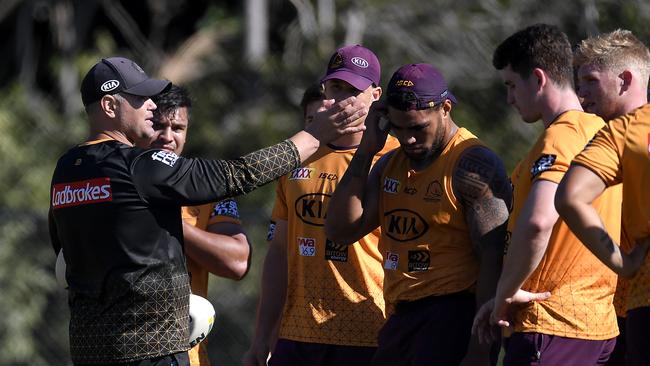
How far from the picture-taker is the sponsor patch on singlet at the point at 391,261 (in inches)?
213

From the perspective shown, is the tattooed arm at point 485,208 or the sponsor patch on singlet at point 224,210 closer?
the tattooed arm at point 485,208

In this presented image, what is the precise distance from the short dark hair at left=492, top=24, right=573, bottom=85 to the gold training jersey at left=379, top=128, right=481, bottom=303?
397 mm

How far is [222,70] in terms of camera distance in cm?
1409

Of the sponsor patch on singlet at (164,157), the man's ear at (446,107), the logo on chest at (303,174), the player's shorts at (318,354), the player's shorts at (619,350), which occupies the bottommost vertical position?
the player's shorts at (318,354)

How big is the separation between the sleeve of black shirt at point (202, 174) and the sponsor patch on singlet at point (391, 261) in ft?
1.93

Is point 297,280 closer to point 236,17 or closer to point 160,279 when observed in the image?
point 160,279

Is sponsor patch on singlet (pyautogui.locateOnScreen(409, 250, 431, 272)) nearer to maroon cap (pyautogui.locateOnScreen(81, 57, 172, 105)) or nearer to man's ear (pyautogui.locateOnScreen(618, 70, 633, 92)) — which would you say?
man's ear (pyautogui.locateOnScreen(618, 70, 633, 92))

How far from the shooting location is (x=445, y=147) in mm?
5371

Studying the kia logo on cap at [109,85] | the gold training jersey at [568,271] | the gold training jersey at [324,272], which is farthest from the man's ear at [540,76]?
the kia logo on cap at [109,85]

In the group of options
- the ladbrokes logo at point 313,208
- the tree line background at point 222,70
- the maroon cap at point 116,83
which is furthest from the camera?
the tree line background at point 222,70

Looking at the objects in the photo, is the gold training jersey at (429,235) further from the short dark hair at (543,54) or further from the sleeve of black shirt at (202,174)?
the sleeve of black shirt at (202,174)

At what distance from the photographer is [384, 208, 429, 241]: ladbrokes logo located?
17.5ft

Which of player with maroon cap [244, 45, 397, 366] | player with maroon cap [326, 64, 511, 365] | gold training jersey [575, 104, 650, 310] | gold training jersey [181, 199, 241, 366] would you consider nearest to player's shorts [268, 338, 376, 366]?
player with maroon cap [244, 45, 397, 366]

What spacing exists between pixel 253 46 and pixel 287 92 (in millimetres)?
1799
